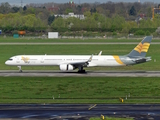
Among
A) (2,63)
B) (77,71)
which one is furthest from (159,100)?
(2,63)

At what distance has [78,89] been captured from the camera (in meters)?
59.6

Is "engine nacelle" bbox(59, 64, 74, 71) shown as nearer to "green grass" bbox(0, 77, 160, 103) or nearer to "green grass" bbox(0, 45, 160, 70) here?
"green grass" bbox(0, 77, 160, 103)

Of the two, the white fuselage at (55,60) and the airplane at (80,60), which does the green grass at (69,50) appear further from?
the white fuselage at (55,60)

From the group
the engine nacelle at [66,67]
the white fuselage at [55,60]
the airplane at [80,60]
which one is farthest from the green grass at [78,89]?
Result: the white fuselage at [55,60]

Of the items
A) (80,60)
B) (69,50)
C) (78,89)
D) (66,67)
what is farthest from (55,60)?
(69,50)

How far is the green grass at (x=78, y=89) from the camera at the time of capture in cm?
5192

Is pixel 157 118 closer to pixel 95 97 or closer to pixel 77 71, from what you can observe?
pixel 95 97

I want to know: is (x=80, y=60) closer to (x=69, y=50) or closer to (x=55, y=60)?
(x=55, y=60)

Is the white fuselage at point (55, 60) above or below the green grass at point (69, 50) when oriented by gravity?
above

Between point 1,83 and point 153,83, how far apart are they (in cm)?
2213

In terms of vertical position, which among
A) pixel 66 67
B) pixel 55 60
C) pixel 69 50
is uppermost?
pixel 55 60

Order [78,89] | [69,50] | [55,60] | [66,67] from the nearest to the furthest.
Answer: [78,89] → [66,67] → [55,60] → [69,50]

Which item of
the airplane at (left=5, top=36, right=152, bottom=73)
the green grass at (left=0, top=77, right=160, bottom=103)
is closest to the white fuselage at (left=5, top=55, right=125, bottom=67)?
the airplane at (left=5, top=36, right=152, bottom=73)

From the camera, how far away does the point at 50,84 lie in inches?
2437
